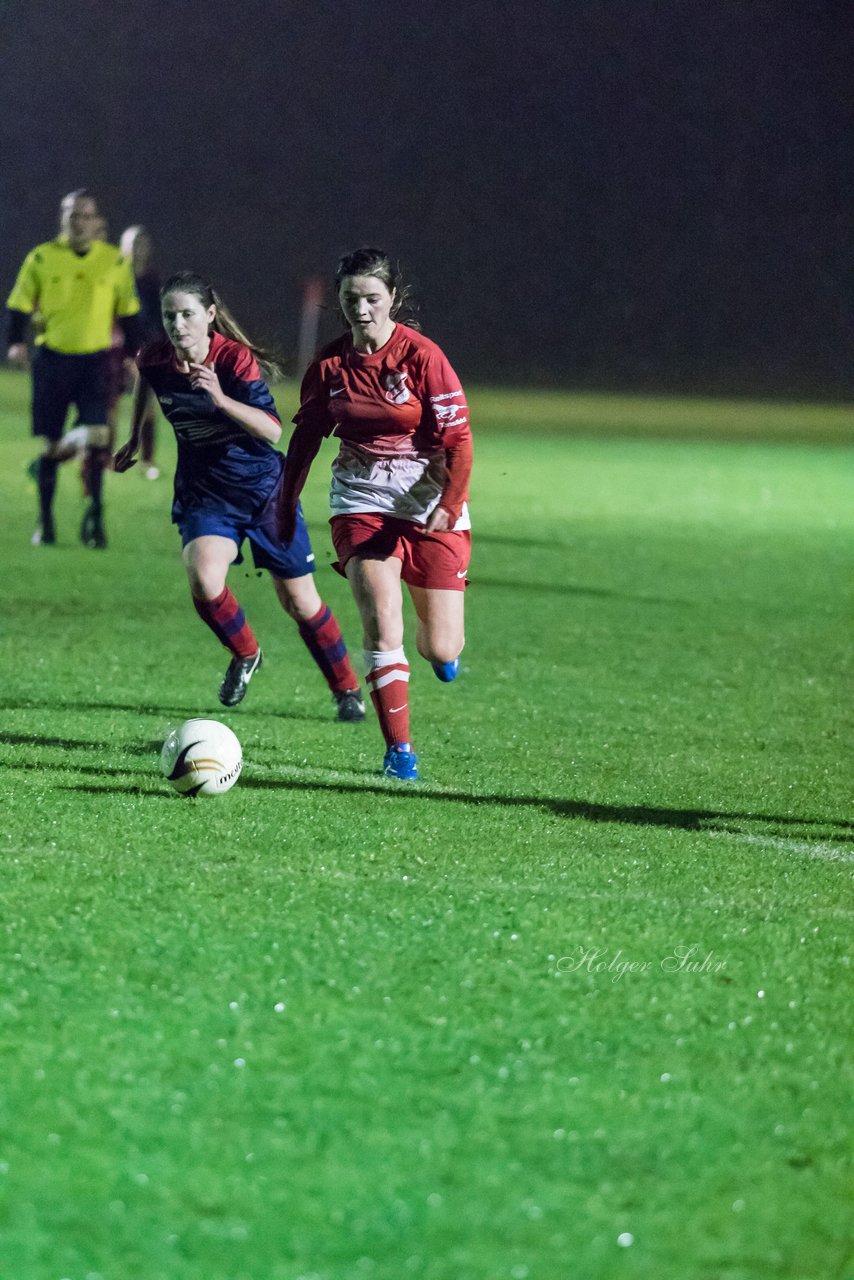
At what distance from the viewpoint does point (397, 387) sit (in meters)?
5.98

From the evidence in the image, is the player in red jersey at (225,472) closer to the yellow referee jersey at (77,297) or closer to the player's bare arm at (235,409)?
the player's bare arm at (235,409)

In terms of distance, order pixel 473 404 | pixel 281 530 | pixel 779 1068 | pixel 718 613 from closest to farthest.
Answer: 1. pixel 779 1068
2. pixel 281 530
3. pixel 718 613
4. pixel 473 404

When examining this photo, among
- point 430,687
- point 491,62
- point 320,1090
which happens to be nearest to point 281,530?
point 430,687

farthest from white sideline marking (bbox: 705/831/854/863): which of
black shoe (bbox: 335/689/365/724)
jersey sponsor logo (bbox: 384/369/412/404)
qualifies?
black shoe (bbox: 335/689/365/724)

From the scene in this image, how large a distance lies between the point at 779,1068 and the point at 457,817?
2067 millimetres

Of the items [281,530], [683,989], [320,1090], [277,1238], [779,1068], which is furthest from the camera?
[281,530]

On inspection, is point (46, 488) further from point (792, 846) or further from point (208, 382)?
point (792, 846)

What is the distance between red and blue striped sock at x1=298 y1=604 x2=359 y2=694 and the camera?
7.21 metres

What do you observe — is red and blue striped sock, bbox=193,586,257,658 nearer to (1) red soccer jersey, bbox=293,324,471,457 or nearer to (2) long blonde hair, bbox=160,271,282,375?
(2) long blonde hair, bbox=160,271,282,375

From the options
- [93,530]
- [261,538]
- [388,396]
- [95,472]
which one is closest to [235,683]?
[261,538]

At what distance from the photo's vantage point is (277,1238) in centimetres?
275

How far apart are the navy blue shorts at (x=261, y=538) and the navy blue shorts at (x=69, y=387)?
16.8 ft

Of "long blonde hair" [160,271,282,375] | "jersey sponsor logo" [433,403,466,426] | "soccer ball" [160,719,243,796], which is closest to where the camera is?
"soccer ball" [160,719,243,796]

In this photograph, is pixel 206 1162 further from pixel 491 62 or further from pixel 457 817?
pixel 491 62
